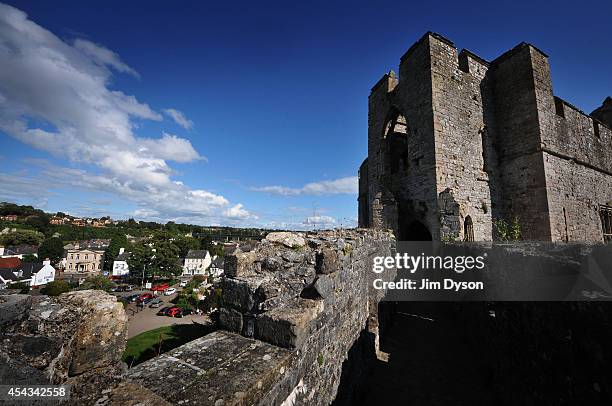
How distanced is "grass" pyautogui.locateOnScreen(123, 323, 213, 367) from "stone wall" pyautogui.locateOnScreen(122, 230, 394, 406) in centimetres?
1312

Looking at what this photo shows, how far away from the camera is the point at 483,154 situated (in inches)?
515

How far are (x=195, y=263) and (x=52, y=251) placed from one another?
32.2 meters

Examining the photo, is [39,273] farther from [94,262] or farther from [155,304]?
[155,304]

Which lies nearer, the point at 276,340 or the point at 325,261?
the point at 276,340

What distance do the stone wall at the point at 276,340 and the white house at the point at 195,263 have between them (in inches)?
2630

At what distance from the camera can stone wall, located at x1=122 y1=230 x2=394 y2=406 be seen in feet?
6.17

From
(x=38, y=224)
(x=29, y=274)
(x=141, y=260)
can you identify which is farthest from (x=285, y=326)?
(x=38, y=224)

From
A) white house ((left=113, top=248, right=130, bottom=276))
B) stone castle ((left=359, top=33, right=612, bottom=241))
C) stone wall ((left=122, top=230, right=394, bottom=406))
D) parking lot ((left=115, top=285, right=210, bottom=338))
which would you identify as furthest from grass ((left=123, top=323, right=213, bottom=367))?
white house ((left=113, top=248, right=130, bottom=276))

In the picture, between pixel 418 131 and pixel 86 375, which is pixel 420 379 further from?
pixel 418 131

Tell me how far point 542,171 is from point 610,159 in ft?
35.2

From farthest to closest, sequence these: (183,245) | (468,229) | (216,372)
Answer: (183,245) < (468,229) < (216,372)

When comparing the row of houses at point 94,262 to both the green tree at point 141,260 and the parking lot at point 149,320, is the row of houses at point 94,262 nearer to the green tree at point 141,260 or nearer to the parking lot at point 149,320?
the green tree at point 141,260

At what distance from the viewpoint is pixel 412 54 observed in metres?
13.2

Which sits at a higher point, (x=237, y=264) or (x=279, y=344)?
(x=237, y=264)
